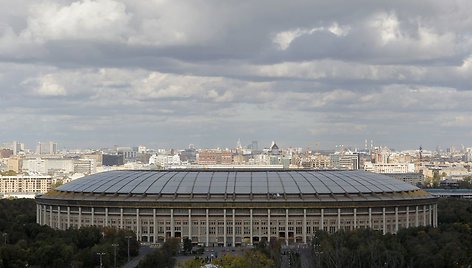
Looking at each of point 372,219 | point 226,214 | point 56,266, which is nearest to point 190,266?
point 56,266

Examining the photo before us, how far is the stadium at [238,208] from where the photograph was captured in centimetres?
10444

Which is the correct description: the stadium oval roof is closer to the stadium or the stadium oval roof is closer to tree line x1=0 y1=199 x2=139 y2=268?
the stadium

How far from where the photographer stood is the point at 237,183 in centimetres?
10962

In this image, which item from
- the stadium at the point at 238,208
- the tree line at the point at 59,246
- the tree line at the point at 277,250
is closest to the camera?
the tree line at the point at 277,250

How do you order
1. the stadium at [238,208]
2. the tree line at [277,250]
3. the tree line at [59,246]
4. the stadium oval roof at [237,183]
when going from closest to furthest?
the tree line at [277,250] → the tree line at [59,246] → the stadium at [238,208] → the stadium oval roof at [237,183]

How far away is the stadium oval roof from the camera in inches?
4200

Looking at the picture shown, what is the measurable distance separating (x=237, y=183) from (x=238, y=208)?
584 cm

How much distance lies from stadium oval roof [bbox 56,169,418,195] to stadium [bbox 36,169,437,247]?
0.11 m

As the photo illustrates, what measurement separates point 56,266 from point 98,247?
780 centimetres

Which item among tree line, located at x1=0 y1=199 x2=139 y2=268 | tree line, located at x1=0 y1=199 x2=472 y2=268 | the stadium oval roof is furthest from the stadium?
tree line, located at x1=0 y1=199 x2=139 y2=268

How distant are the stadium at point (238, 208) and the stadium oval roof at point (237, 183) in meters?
0.11

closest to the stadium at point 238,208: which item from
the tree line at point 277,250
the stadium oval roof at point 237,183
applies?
the stadium oval roof at point 237,183

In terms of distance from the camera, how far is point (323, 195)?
105812mm

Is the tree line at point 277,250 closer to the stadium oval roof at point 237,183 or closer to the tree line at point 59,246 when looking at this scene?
the tree line at point 59,246
